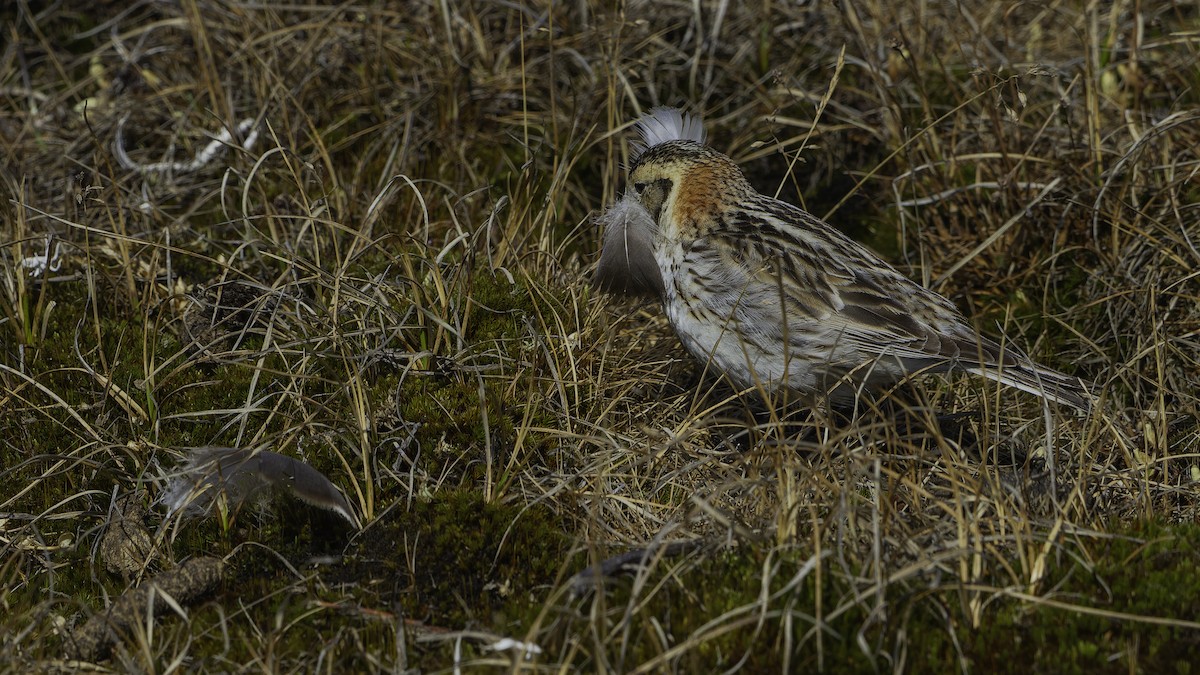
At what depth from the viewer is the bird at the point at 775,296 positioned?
4.90 meters

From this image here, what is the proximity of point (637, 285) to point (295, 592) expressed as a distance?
2199 millimetres

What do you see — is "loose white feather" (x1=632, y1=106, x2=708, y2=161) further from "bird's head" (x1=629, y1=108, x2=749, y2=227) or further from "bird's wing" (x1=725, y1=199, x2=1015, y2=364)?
"bird's wing" (x1=725, y1=199, x2=1015, y2=364)

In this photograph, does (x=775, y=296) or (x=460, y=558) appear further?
(x=775, y=296)

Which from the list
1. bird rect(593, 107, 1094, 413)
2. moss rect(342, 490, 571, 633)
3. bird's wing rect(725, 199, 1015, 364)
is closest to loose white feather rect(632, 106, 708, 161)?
bird rect(593, 107, 1094, 413)

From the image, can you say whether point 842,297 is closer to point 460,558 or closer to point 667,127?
point 667,127

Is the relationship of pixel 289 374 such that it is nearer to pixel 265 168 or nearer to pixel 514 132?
pixel 265 168

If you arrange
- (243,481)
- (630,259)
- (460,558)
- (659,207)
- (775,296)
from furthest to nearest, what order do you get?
(659,207)
(630,259)
(775,296)
(243,481)
(460,558)

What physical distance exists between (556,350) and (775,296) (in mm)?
990

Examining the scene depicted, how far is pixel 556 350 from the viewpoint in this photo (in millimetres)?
5289

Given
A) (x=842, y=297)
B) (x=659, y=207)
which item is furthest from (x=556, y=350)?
(x=842, y=297)

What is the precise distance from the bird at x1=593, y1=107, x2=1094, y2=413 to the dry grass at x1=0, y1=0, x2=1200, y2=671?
24 centimetres

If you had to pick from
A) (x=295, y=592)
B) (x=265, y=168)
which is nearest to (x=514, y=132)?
(x=265, y=168)

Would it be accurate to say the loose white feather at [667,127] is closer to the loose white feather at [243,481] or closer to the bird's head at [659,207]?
the bird's head at [659,207]

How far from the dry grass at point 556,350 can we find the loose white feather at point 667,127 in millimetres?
284
